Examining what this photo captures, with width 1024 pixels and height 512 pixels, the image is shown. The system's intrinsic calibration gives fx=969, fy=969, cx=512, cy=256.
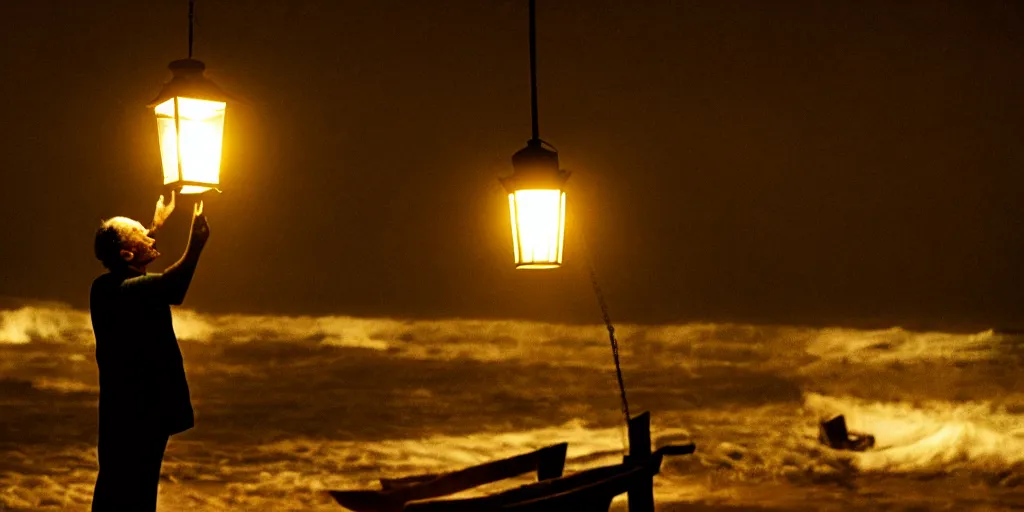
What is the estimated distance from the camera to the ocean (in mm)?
5855

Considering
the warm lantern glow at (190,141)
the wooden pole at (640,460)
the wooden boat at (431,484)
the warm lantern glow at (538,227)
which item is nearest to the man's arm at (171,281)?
the warm lantern glow at (190,141)

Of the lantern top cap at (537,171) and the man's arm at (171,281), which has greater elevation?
the lantern top cap at (537,171)

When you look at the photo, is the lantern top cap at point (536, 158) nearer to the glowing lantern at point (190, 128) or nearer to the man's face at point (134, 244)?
the glowing lantern at point (190, 128)

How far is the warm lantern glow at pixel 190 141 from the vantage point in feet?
11.3

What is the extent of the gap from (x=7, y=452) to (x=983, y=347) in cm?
586

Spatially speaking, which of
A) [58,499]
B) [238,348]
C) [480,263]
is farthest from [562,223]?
[58,499]

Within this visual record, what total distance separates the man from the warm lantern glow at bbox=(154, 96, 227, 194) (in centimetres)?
33

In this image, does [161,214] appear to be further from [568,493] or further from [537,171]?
[568,493]

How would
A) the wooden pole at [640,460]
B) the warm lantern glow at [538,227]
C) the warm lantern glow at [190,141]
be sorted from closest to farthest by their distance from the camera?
the warm lantern glow at [190,141], the wooden pole at [640,460], the warm lantern glow at [538,227]

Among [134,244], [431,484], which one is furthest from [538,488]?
[134,244]

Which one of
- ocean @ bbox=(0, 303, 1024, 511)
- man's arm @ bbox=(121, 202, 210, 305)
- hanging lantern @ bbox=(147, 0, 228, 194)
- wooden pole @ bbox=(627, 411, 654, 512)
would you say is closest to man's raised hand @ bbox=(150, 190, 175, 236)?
hanging lantern @ bbox=(147, 0, 228, 194)

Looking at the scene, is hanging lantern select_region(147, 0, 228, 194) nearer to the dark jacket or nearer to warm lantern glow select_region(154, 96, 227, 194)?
warm lantern glow select_region(154, 96, 227, 194)

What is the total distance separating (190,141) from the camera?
11.4ft

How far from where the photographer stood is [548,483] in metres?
3.40
